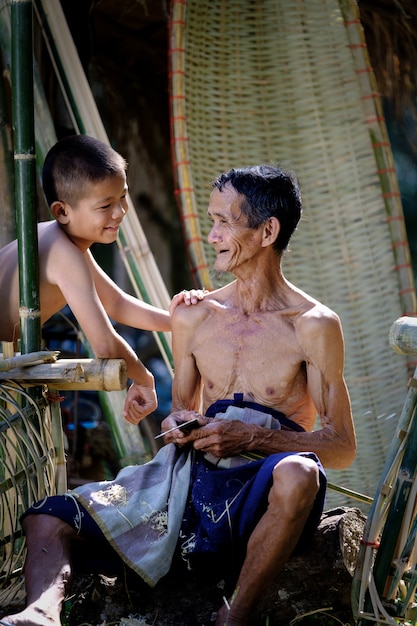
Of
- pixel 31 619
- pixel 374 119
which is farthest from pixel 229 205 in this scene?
pixel 374 119

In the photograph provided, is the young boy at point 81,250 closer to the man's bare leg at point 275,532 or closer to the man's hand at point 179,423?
the man's hand at point 179,423

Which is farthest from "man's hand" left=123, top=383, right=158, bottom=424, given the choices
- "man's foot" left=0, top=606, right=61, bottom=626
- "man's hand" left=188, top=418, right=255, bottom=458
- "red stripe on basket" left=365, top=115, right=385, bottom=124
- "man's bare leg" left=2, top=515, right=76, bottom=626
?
"red stripe on basket" left=365, top=115, right=385, bottom=124

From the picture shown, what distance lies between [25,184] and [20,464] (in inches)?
33.6

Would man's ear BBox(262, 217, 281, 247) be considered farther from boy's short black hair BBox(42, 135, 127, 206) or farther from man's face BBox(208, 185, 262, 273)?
boy's short black hair BBox(42, 135, 127, 206)

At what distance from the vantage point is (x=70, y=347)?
215 inches

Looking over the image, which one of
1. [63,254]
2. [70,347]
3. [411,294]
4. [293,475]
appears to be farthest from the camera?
[70,347]

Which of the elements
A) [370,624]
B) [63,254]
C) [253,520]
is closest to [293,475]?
[253,520]

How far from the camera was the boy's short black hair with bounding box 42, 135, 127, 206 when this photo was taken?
330 centimetres

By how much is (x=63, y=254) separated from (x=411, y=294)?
7.61 ft

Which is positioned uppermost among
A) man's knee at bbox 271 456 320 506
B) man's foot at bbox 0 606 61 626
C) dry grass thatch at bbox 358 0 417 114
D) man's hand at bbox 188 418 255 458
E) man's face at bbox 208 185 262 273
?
dry grass thatch at bbox 358 0 417 114

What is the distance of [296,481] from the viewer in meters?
2.60

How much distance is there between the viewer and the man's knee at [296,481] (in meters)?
2.60

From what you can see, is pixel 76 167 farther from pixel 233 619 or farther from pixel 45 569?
pixel 233 619

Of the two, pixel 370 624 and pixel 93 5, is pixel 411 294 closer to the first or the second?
pixel 93 5
